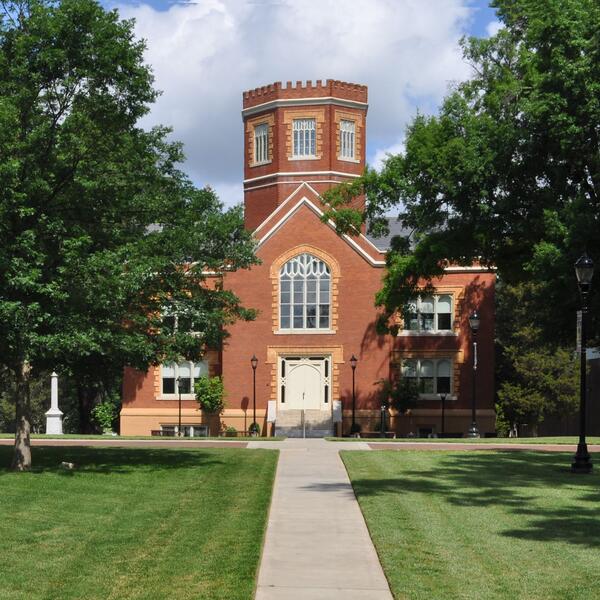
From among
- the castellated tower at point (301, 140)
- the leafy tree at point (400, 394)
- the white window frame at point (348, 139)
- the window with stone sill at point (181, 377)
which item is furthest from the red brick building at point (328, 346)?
the white window frame at point (348, 139)

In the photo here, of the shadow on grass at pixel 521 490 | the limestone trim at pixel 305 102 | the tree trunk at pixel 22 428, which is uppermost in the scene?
the limestone trim at pixel 305 102

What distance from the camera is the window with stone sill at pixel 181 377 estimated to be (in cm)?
4966

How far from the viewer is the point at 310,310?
48219 millimetres

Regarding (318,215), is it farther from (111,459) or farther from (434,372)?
(111,459)

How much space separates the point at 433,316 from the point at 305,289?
6.22 meters

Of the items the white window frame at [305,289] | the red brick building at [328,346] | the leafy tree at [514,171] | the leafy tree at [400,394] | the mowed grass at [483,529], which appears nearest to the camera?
the mowed grass at [483,529]

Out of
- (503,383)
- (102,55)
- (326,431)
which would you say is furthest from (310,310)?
(102,55)

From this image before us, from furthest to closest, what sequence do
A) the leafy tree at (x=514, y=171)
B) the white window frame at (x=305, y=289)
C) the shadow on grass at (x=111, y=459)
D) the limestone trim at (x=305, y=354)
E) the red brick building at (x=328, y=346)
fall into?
the white window frame at (x=305, y=289)
the limestone trim at (x=305, y=354)
the red brick building at (x=328, y=346)
the leafy tree at (x=514, y=171)
the shadow on grass at (x=111, y=459)

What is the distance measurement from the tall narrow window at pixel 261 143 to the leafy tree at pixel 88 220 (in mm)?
32891

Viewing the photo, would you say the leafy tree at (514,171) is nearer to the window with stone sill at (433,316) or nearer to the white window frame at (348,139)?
the window with stone sill at (433,316)

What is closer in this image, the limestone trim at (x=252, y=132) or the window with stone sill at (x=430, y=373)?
the window with stone sill at (x=430, y=373)

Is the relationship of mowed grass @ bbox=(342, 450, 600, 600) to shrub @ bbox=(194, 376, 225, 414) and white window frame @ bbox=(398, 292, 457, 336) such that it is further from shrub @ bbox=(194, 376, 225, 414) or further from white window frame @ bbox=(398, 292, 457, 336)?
shrub @ bbox=(194, 376, 225, 414)

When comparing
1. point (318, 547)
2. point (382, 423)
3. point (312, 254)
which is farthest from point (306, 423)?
point (318, 547)

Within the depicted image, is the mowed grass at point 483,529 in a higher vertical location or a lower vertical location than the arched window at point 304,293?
lower
